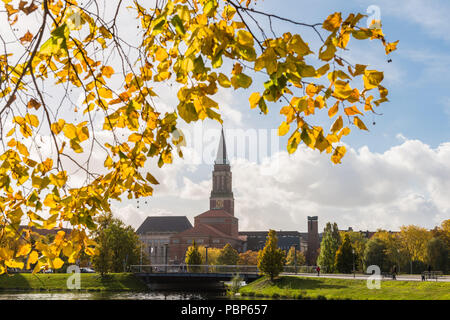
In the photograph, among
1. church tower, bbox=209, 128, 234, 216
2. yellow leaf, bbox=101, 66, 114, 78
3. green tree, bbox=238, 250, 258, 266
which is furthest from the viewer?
church tower, bbox=209, 128, 234, 216

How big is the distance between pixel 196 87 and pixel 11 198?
2058mm

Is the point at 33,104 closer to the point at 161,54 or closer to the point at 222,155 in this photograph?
the point at 161,54

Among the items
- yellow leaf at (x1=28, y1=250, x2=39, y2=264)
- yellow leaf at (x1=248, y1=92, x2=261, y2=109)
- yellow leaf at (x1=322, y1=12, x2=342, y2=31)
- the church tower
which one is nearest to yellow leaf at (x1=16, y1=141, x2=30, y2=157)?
yellow leaf at (x1=28, y1=250, x2=39, y2=264)

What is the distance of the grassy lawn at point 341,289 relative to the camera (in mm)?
29531

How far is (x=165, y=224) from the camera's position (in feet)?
394

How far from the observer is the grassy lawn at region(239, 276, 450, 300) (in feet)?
96.9

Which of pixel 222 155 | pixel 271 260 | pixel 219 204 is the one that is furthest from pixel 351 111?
pixel 222 155

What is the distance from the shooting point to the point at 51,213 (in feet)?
11.3

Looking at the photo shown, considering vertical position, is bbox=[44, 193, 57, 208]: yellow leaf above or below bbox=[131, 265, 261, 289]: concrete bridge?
above

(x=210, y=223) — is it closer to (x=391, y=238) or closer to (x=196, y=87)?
(x=391, y=238)

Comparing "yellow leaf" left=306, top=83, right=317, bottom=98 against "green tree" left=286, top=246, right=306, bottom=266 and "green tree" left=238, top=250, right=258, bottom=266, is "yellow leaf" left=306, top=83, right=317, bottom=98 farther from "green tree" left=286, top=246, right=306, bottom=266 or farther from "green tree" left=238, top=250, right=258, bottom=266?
"green tree" left=286, top=246, right=306, bottom=266

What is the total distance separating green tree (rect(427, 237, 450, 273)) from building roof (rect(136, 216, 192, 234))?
69.5 metres

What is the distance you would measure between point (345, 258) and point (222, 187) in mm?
80292
